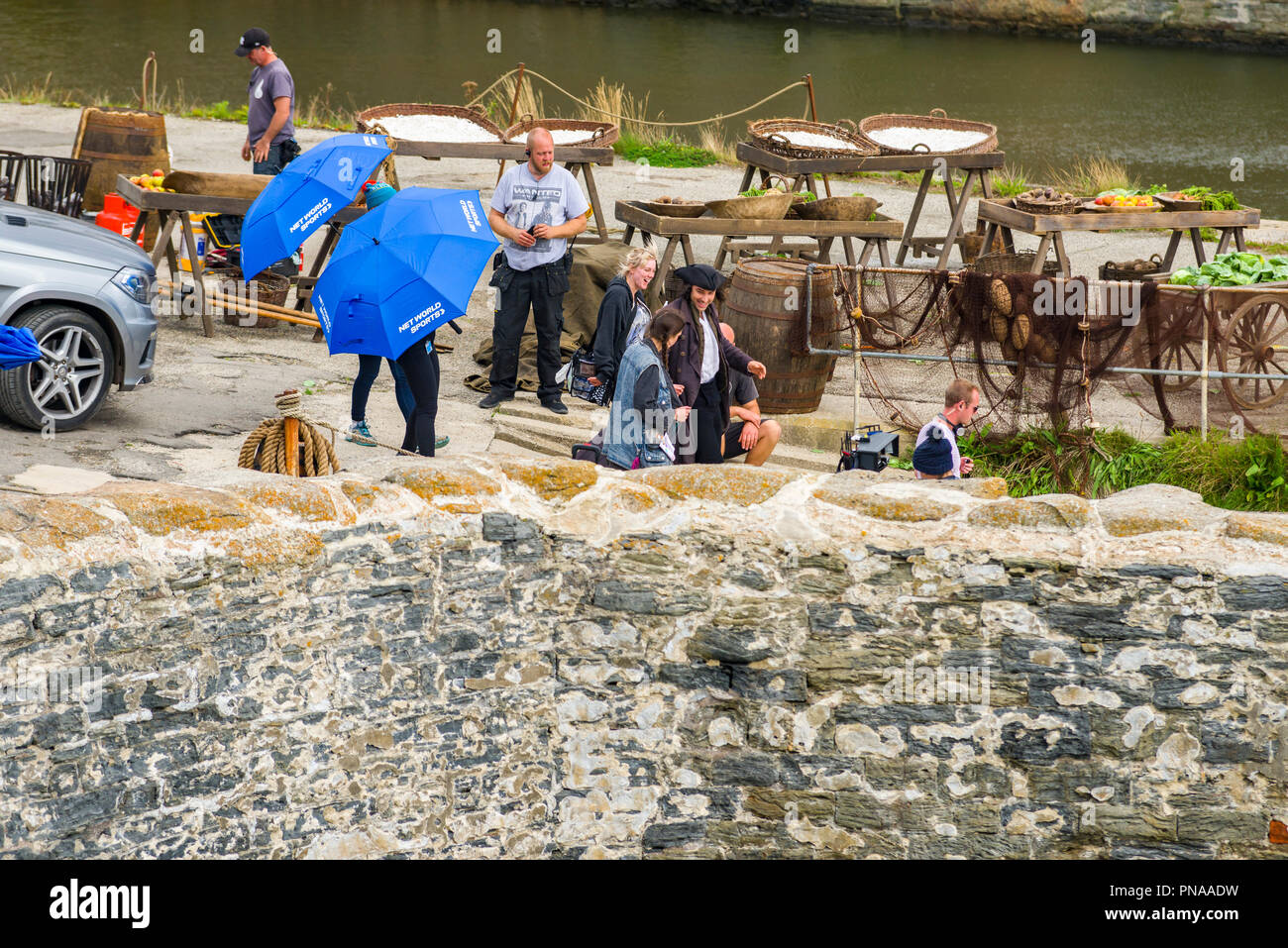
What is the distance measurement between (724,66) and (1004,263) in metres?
26.8

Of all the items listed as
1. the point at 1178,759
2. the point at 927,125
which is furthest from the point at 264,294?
the point at 1178,759

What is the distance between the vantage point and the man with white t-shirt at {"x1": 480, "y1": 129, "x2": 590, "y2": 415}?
8945 mm

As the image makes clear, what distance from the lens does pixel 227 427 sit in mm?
8219

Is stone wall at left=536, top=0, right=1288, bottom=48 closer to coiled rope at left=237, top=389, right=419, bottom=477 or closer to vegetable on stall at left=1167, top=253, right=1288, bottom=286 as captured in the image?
vegetable on stall at left=1167, top=253, right=1288, bottom=286

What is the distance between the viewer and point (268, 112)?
11.1 meters

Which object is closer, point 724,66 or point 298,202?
point 298,202

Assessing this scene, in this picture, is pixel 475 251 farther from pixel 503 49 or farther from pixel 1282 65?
pixel 1282 65

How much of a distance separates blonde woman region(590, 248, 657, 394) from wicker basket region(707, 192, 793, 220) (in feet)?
9.71

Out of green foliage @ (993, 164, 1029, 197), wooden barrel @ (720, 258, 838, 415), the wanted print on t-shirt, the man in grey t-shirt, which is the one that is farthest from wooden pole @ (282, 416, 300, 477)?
green foliage @ (993, 164, 1029, 197)

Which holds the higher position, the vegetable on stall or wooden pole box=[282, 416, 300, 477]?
the vegetable on stall

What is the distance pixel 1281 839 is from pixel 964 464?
347cm

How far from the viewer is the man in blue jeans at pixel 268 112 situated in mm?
10906

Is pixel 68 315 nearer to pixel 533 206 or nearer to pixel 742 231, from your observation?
pixel 533 206

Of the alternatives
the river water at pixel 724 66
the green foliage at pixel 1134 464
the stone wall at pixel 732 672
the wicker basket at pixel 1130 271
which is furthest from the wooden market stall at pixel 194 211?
the river water at pixel 724 66
